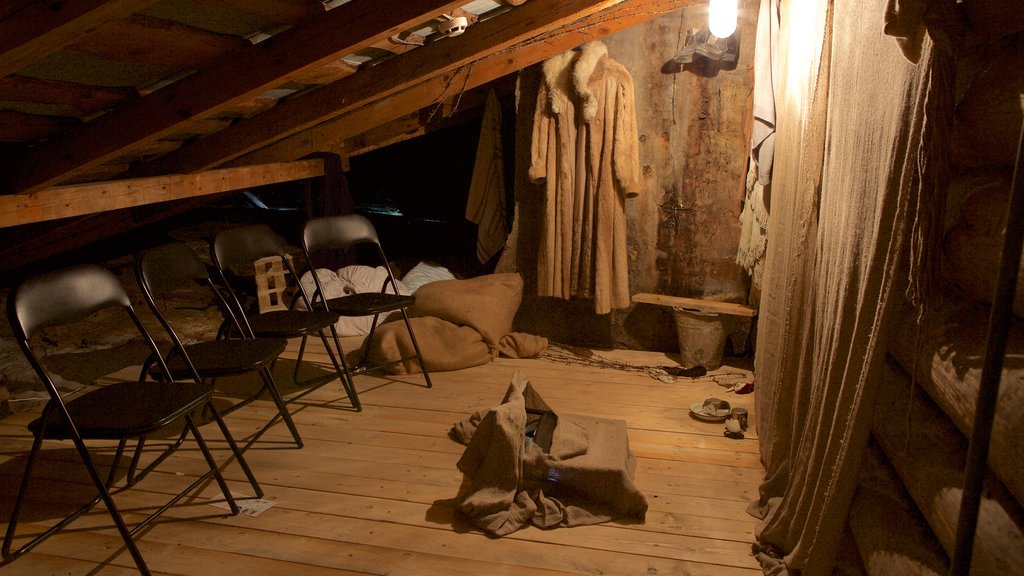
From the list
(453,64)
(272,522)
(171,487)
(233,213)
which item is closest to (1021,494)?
(272,522)

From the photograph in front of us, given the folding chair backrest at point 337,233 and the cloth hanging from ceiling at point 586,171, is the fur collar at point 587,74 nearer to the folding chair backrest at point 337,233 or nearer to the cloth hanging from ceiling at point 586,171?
the cloth hanging from ceiling at point 586,171

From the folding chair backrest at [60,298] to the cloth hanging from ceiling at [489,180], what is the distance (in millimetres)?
2730

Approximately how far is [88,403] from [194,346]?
70cm

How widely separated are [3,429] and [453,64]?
266cm

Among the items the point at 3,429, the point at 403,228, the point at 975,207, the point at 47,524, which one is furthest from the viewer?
the point at 403,228

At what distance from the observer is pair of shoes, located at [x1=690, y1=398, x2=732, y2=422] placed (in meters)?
3.20

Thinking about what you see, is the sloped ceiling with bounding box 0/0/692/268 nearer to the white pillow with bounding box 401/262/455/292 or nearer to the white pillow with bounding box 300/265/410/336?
the white pillow with bounding box 300/265/410/336

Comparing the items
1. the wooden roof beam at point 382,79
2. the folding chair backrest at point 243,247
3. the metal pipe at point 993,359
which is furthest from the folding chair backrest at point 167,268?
the metal pipe at point 993,359

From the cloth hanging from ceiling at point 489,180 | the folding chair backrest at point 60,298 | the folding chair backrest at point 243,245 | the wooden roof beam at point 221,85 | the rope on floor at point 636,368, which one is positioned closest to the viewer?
the folding chair backrest at point 60,298

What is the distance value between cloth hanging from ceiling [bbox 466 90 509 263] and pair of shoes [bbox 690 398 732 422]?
2100 mm

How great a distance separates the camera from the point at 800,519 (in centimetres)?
192

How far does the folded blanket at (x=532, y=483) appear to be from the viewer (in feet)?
7.72

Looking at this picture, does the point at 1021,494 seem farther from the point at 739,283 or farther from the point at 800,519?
the point at 739,283

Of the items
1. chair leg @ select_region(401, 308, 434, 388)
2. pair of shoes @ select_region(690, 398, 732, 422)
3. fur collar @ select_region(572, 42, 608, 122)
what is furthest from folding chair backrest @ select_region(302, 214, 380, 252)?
pair of shoes @ select_region(690, 398, 732, 422)
